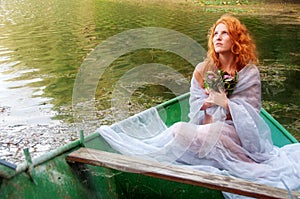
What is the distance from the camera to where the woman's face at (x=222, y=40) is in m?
3.04

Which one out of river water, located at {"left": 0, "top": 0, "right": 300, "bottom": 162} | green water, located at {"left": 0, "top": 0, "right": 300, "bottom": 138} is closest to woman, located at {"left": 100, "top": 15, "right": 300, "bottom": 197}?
river water, located at {"left": 0, "top": 0, "right": 300, "bottom": 162}

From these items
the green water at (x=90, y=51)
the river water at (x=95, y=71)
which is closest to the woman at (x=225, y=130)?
the river water at (x=95, y=71)

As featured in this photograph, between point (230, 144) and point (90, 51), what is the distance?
23.6 feet

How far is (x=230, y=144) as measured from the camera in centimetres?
288

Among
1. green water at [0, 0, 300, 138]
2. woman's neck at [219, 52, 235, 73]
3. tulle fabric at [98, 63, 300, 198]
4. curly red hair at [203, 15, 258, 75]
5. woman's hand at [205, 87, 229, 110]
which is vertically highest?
curly red hair at [203, 15, 258, 75]

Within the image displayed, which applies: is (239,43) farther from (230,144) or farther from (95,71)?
(95,71)

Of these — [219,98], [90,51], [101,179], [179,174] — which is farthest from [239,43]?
[90,51]

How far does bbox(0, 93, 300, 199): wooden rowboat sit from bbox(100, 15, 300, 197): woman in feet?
0.56

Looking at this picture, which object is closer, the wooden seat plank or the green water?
the wooden seat plank

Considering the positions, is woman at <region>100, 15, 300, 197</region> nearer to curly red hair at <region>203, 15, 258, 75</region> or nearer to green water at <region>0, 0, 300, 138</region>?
curly red hair at <region>203, 15, 258, 75</region>

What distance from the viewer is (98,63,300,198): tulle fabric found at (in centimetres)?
277

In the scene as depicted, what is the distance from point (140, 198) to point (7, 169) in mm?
965

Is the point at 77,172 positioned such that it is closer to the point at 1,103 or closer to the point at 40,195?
the point at 40,195

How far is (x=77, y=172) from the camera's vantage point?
264cm
